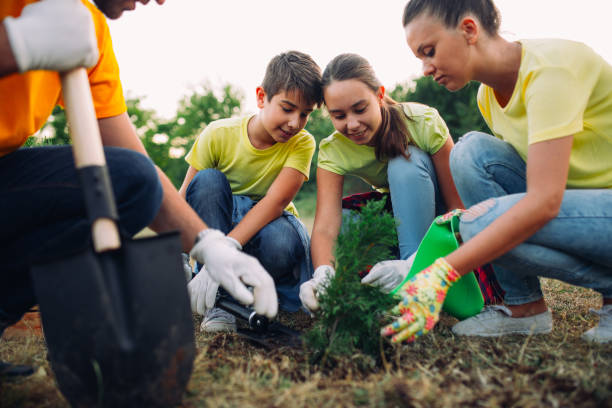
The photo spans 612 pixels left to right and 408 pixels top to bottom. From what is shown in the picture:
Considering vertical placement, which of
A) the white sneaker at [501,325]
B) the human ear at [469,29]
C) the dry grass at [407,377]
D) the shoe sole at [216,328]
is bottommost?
the white sneaker at [501,325]

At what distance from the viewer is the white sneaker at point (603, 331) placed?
1.71 metres

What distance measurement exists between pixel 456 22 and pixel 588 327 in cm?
149

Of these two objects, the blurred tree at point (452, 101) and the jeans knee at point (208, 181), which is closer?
the jeans knee at point (208, 181)

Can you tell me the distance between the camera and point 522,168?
200 cm

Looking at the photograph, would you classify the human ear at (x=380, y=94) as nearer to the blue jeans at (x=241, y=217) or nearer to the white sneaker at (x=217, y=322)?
the blue jeans at (x=241, y=217)

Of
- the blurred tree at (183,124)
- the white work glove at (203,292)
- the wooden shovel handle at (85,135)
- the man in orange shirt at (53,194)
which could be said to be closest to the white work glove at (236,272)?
the man in orange shirt at (53,194)

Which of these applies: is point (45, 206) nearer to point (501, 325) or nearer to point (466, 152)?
point (466, 152)

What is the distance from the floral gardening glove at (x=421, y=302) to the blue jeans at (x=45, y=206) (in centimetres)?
95

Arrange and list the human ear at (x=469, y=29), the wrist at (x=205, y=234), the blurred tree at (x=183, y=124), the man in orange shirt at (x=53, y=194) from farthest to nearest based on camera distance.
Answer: the blurred tree at (x=183, y=124)
the human ear at (x=469, y=29)
the wrist at (x=205, y=234)
the man in orange shirt at (x=53, y=194)

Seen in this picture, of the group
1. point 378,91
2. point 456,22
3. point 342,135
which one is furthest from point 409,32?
point 342,135

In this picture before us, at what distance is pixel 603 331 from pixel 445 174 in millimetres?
1103

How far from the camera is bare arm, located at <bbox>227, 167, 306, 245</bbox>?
92.4 inches

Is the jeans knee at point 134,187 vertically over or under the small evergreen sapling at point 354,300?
over

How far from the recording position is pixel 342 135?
2.60 metres
